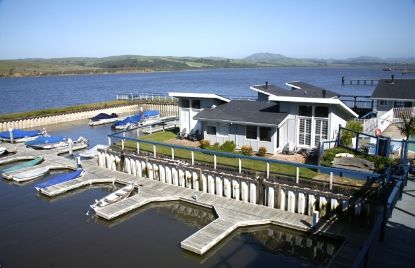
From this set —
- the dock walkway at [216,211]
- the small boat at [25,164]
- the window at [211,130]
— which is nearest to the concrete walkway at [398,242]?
the dock walkway at [216,211]

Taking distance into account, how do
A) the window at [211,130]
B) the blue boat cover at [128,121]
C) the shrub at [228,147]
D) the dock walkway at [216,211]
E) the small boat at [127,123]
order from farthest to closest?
the blue boat cover at [128,121] → the small boat at [127,123] → the window at [211,130] → the shrub at [228,147] → the dock walkway at [216,211]

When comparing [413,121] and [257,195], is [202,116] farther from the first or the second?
[413,121]

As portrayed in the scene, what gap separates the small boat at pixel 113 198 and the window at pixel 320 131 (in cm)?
1422

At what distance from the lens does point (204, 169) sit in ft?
77.3

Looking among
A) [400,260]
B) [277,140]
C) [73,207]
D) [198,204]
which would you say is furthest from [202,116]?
[400,260]

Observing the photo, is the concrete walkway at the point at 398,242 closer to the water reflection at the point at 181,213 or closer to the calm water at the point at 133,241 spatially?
the calm water at the point at 133,241

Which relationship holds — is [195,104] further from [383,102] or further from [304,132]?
[383,102]

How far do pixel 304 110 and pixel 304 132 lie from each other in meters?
1.71

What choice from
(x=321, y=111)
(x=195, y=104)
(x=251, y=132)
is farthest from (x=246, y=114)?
(x=195, y=104)

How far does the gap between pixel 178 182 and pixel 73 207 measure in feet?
23.4

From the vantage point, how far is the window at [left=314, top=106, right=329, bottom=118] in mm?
26766

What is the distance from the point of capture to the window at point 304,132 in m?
27.6

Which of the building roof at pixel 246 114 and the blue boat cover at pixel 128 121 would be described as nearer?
the building roof at pixel 246 114

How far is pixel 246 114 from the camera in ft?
97.6
